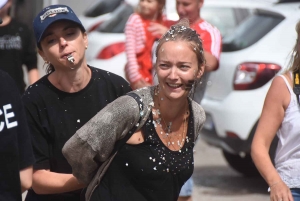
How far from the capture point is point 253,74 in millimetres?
7070

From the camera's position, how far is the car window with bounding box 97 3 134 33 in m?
9.01

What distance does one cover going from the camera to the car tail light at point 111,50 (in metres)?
8.66

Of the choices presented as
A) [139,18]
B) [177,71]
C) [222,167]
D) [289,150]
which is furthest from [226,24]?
[177,71]

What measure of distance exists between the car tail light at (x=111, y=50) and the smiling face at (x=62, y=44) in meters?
4.96

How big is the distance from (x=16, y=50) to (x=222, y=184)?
274 cm

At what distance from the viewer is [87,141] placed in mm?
3127

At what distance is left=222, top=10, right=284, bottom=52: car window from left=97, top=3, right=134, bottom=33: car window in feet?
5.66

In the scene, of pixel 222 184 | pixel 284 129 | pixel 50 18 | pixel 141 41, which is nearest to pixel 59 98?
pixel 50 18

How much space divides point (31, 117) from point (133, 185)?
2.07 feet

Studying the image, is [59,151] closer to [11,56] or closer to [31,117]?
[31,117]

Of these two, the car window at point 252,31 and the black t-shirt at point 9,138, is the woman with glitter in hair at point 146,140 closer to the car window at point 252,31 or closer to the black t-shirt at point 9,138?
the black t-shirt at point 9,138

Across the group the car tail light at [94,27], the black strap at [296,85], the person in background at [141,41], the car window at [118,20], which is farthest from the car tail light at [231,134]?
the black strap at [296,85]

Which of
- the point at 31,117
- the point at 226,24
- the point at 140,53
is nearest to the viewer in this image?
the point at 31,117

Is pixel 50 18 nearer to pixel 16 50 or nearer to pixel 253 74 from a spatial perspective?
pixel 16 50
